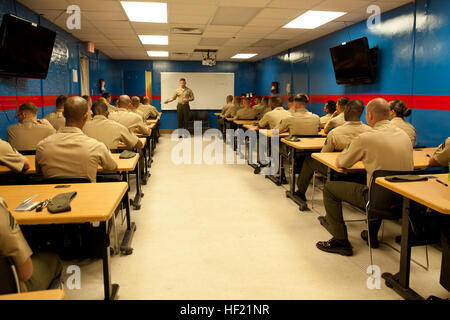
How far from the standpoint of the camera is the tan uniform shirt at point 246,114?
8.59 metres

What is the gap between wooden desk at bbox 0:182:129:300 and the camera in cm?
185

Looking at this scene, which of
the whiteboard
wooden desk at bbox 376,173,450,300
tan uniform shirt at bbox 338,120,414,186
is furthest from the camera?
the whiteboard

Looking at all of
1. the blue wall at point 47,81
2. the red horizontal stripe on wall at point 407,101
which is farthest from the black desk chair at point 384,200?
the blue wall at point 47,81

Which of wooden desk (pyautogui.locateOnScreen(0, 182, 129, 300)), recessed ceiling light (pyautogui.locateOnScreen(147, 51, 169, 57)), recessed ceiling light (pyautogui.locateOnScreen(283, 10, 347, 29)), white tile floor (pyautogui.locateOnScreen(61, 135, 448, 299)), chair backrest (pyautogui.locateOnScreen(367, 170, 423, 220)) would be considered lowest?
white tile floor (pyautogui.locateOnScreen(61, 135, 448, 299))

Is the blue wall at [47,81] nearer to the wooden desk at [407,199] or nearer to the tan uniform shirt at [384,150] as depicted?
the tan uniform shirt at [384,150]

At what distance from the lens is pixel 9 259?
1324 mm

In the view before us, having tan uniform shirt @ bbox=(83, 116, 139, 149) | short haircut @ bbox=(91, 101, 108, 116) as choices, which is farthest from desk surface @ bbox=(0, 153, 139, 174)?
short haircut @ bbox=(91, 101, 108, 116)

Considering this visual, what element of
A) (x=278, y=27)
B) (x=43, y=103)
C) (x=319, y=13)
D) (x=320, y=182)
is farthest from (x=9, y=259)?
(x=278, y=27)

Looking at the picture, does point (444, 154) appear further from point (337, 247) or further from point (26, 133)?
point (26, 133)

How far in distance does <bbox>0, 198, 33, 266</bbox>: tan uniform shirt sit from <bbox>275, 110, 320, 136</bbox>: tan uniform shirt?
166 inches

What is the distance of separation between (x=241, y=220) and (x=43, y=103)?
4123mm

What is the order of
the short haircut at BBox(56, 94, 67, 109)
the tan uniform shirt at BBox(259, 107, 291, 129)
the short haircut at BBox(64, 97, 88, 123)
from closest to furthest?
the short haircut at BBox(64, 97, 88, 123)
the short haircut at BBox(56, 94, 67, 109)
the tan uniform shirt at BBox(259, 107, 291, 129)

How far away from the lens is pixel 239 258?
303 cm

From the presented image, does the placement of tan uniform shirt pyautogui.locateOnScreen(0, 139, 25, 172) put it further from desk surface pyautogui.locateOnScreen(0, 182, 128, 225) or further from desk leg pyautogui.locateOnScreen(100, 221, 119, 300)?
desk leg pyautogui.locateOnScreen(100, 221, 119, 300)
